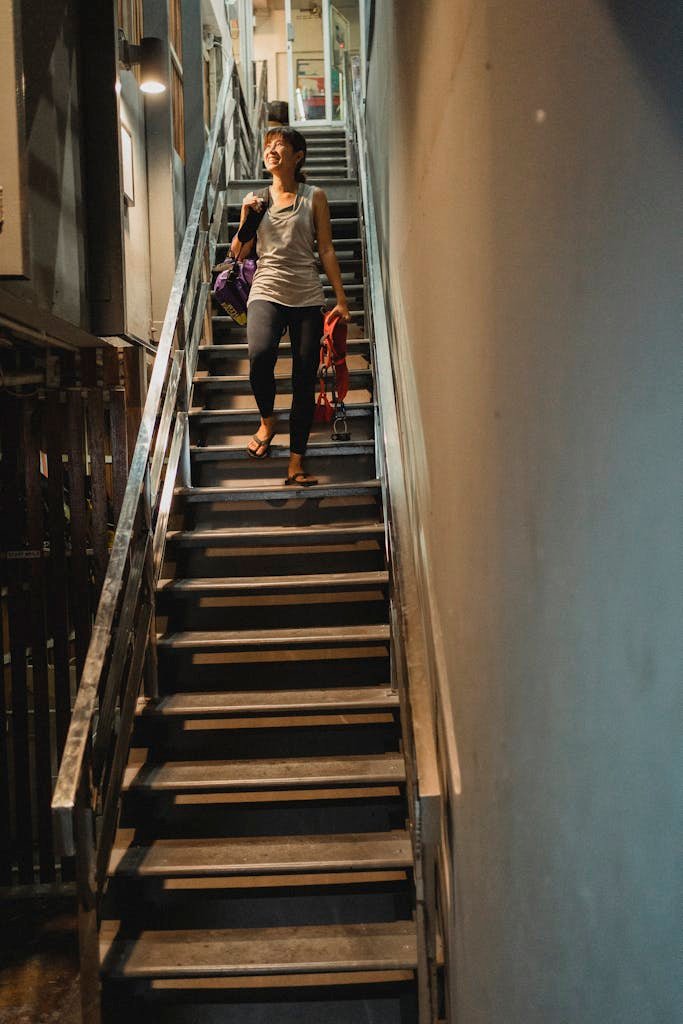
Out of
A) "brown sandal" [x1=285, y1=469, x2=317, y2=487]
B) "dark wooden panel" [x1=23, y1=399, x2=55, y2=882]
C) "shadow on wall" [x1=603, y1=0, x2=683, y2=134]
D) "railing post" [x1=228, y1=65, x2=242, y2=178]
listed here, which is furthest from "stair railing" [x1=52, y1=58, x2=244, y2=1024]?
"railing post" [x1=228, y1=65, x2=242, y2=178]

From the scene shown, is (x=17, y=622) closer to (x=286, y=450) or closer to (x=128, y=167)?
(x=286, y=450)

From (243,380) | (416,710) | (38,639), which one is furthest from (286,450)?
(416,710)

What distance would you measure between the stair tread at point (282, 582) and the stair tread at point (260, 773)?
78 centimetres

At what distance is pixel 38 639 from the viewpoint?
4863mm

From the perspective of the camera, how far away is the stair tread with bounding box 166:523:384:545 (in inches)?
159

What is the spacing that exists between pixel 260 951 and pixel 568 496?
226cm

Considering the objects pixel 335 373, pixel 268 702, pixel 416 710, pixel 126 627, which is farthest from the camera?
pixel 335 373

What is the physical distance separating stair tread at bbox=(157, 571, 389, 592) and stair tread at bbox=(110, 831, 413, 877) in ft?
3.59

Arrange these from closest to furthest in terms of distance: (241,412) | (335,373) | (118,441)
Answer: (335,373) < (241,412) < (118,441)

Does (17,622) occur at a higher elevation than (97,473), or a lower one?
lower

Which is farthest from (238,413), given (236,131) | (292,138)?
(236,131)

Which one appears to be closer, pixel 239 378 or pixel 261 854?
pixel 261 854

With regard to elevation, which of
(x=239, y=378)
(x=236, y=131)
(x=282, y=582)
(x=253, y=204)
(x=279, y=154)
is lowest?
(x=282, y=582)

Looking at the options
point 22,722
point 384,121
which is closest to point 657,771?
point 384,121
